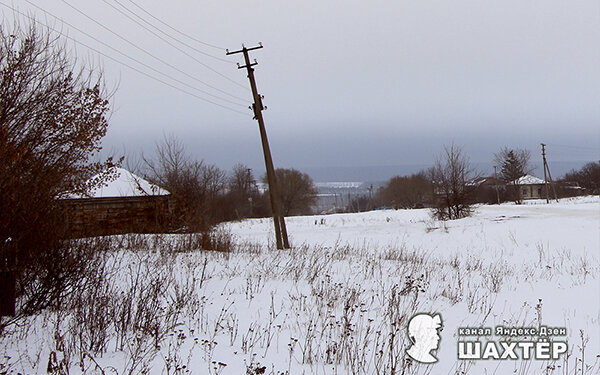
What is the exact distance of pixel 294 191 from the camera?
71.1 meters

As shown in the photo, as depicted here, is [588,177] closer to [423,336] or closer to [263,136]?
[263,136]

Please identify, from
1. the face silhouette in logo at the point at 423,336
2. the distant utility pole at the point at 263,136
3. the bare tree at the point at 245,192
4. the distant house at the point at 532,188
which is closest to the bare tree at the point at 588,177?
the distant house at the point at 532,188

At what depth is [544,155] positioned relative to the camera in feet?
172

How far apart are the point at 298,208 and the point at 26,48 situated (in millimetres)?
65280

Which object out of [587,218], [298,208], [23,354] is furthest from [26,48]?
[298,208]

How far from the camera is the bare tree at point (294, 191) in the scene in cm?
7069

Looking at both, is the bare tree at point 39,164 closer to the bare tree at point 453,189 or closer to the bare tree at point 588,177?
the bare tree at point 453,189

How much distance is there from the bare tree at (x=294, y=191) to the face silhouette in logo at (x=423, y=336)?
211 ft

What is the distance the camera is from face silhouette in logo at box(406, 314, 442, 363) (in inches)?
161

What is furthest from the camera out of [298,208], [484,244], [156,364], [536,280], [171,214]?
[298,208]

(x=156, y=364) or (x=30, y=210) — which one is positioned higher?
(x=30, y=210)

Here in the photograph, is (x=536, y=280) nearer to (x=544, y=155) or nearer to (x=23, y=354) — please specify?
(x=23, y=354)

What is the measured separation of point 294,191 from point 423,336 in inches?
2626

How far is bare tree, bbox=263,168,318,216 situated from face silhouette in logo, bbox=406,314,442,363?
211 feet
